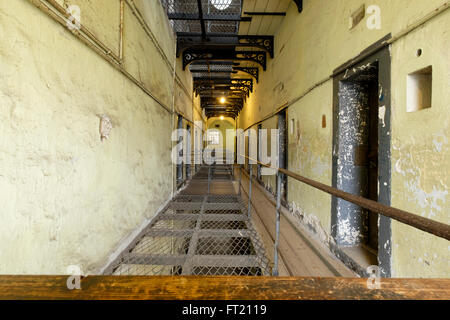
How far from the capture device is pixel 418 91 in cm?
172

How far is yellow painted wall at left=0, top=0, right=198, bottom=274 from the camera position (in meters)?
1.15

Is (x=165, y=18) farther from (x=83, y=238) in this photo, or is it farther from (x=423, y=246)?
(x=423, y=246)

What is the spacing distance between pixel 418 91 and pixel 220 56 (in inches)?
214

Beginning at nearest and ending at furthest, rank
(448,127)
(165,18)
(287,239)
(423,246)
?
(448,127)
(423,246)
(287,239)
(165,18)

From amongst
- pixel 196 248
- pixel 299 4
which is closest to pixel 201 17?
pixel 299 4

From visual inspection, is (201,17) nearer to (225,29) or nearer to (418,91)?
(225,29)

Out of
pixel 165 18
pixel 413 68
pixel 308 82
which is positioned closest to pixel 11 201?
pixel 413 68

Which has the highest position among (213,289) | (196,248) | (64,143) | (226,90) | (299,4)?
(226,90)

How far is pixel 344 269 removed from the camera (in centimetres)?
234

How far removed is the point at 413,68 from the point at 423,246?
1.46 meters

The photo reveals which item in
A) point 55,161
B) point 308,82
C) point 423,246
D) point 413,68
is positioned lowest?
point 423,246

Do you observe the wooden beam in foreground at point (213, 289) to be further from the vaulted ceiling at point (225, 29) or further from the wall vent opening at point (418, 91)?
the vaulted ceiling at point (225, 29)

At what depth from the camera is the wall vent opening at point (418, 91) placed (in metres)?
1.72

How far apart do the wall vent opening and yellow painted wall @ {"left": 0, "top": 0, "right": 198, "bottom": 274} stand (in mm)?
2826
